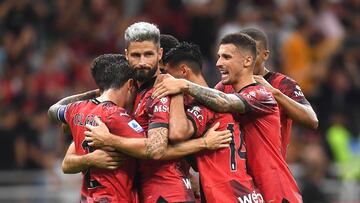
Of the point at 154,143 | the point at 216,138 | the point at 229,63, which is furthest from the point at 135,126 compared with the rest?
the point at 229,63

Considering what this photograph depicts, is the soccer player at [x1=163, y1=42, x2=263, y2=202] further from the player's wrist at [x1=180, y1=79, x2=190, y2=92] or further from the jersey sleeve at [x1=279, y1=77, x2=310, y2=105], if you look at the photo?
the jersey sleeve at [x1=279, y1=77, x2=310, y2=105]

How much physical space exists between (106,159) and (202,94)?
3.29ft

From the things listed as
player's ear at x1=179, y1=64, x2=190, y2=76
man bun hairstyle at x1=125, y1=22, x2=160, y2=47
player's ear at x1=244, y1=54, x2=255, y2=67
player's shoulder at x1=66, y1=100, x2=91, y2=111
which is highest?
man bun hairstyle at x1=125, y1=22, x2=160, y2=47

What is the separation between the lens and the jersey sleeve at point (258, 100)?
981cm

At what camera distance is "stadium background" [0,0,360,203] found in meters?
16.8

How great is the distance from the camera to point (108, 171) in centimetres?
982

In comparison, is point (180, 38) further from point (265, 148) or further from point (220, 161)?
point (220, 161)

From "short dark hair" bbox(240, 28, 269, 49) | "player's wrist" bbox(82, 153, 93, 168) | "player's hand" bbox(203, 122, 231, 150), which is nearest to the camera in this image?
"player's hand" bbox(203, 122, 231, 150)

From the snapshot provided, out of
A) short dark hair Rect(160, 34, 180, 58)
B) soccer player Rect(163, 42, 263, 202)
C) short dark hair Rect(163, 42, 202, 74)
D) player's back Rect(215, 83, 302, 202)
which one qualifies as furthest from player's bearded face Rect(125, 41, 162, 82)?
player's back Rect(215, 83, 302, 202)

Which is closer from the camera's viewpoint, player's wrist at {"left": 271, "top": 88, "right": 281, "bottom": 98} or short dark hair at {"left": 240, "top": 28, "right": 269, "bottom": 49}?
player's wrist at {"left": 271, "top": 88, "right": 281, "bottom": 98}

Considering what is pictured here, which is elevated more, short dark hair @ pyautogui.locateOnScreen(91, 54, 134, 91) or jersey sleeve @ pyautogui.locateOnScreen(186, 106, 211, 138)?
short dark hair @ pyautogui.locateOnScreen(91, 54, 134, 91)

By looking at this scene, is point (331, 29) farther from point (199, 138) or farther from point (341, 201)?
point (199, 138)

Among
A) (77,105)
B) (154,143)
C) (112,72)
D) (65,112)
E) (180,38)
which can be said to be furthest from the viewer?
(180,38)

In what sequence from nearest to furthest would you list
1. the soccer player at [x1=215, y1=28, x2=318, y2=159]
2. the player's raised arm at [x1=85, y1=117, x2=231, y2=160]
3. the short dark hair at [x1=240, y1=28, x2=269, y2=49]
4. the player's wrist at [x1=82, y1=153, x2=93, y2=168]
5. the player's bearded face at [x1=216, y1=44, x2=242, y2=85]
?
the player's raised arm at [x1=85, y1=117, x2=231, y2=160] → the player's wrist at [x1=82, y1=153, x2=93, y2=168] → the player's bearded face at [x1=216, y1=44, x2=242, y2=85] → the soccer player at [x1=215, y1=28, x2=318, y2=159] → the short dark hair at [x1=240, y1=28, x2=269, y2=49]
